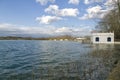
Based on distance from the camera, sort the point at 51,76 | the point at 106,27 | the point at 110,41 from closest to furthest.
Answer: the point at 51,76, the point at 110,41, the point at 106,27

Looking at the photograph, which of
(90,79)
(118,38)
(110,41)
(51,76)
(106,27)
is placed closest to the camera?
(90,79)

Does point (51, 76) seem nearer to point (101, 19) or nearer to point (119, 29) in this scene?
point (119, 29)

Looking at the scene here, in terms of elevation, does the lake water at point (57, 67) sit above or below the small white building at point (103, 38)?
below

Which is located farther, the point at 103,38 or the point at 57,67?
the point at 103,38

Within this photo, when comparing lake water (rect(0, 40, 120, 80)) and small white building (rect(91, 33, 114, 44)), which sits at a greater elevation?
small white building (rect(91, 33, 114, 44))

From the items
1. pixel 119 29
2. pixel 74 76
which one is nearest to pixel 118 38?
pixel 119 29

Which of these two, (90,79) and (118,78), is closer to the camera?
(118,78)

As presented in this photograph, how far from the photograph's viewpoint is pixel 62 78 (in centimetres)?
1335

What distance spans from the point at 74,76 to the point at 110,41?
5433 cm

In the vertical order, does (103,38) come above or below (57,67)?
above

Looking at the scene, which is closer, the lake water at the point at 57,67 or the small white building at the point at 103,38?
the lake water at the point at 57,67

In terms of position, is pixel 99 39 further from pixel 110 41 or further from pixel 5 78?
pixel 5 78

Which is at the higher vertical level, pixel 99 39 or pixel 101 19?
pixel 101 19

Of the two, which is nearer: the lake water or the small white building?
the lake water
